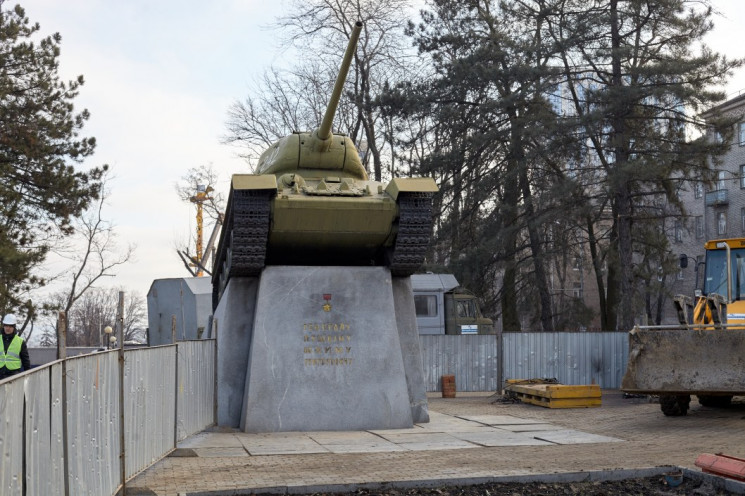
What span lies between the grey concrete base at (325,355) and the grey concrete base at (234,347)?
0.13 metres

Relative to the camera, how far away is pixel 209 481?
8492 millimetres

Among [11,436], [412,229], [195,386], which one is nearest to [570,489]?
[11,436]

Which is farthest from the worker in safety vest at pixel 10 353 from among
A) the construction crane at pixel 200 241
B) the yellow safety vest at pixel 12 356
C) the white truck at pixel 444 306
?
the construction crane at pixel 200 241

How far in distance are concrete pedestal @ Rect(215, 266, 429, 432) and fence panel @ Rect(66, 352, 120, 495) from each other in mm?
5648

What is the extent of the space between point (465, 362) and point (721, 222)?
3689 cm

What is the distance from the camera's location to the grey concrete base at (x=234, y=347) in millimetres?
13977

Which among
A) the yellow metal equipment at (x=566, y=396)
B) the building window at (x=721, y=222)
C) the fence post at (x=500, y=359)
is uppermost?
the building window at (x=721, y=222)

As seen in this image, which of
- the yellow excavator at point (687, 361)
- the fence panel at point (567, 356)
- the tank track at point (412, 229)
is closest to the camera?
the yellow excavator at point (687, 361)

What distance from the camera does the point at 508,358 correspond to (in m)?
21.0

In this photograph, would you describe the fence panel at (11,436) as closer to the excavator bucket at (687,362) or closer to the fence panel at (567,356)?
the excavator bucket at (687,362)

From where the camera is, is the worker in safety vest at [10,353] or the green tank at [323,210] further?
the green tank at [323,210]

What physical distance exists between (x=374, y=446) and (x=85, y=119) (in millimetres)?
17663

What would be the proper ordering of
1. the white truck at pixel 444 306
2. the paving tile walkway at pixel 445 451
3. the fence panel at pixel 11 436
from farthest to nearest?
the white truck at pixel 444 306, the paving tile walkway at pixel 445 451, the fence panel at pixel 11 436

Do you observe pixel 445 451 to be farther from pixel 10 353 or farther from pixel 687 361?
pixel 10 353
